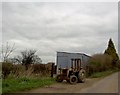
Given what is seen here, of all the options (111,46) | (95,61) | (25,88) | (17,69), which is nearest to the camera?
(25,88)

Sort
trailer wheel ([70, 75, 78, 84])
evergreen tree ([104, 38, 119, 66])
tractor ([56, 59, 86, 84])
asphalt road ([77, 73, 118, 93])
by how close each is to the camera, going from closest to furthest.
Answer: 1. asphalt road ([77, 73, 118, 93])
2. trailer wheel ([70, 75, 78, 84])
3. tractor ([56, 59, 86, 84])
4. evergreen tree ([104, 38, 119, 66])

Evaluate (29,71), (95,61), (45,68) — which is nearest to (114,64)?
(95,61)

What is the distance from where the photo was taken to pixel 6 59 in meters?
19.4

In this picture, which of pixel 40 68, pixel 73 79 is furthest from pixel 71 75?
pixel 40 68

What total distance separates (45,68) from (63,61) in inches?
717

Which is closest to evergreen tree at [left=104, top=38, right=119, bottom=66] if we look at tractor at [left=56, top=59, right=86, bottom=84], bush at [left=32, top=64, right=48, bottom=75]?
bush at [left=32, top=64, right=48, bottom=75]

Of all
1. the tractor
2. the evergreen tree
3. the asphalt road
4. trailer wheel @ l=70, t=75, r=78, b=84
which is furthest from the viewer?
the evergreen tree

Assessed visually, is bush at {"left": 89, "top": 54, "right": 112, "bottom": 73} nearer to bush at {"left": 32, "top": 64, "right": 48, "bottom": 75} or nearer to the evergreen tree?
the evergreen tree

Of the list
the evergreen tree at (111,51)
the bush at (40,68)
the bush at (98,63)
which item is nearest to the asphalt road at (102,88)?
the bush at (40,68)

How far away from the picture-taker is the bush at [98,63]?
4029 centimetres

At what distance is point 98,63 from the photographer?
44.8 m

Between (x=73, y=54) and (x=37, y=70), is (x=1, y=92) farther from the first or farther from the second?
(x=73, y=54)

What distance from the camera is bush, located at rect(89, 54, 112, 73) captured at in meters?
40.3

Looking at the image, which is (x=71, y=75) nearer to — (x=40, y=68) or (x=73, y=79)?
(x=73, y=79)
